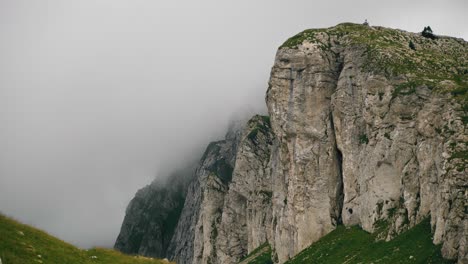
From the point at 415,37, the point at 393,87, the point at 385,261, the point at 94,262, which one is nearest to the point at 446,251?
the point at 385,261

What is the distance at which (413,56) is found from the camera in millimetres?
176250

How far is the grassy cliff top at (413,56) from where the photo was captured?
6299 inches

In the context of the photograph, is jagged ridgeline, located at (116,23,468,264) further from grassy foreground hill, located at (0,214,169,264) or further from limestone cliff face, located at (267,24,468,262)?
grassy foreground hill, located at (0,214,169,264)

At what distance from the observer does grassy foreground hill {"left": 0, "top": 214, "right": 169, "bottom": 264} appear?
52.9 m

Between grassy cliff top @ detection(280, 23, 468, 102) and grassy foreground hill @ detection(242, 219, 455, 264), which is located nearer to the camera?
grassy foreground hill @ detection(242, 219, 455, 264)

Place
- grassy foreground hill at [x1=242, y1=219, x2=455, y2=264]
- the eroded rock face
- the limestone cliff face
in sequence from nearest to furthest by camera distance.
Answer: grassy foreground hill at [x1=242, y1=219, x2=455, y2=264]
the limestone cliff face
the eroded rock face

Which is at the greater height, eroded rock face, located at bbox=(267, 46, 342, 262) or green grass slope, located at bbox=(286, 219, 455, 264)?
eroded rock face, located at bbox=(267, 46, 342, 262)

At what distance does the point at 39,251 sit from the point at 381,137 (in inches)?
4902

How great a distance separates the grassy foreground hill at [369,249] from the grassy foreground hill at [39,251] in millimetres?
70298

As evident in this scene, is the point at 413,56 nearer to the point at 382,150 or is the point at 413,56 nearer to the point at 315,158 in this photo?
the point at 382,150

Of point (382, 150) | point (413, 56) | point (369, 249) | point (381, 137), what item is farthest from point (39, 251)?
point (413, 56)

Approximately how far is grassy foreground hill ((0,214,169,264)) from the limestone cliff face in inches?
2715

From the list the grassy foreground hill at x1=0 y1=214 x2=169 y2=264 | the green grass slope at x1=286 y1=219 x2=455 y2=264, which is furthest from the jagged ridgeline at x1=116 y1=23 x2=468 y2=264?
the grassy foreground hill at x1=0 y1=214 x2=169 y2=264

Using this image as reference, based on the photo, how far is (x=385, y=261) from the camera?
427 feet
